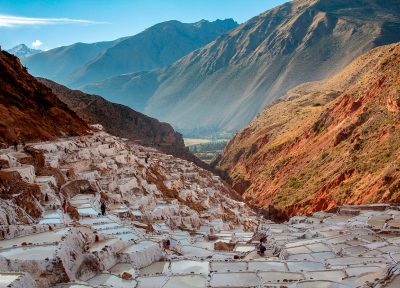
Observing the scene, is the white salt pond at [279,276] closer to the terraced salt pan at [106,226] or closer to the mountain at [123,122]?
the terraced salt pan at [106,226]

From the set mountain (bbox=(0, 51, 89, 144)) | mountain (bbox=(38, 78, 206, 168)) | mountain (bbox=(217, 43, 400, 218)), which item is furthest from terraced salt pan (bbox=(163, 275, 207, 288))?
mountain (bbox=(38, 78, 206, 168))

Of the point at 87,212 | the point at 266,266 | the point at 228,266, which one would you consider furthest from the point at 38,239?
the point at 266,266

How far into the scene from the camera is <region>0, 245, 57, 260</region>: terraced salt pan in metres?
12.8

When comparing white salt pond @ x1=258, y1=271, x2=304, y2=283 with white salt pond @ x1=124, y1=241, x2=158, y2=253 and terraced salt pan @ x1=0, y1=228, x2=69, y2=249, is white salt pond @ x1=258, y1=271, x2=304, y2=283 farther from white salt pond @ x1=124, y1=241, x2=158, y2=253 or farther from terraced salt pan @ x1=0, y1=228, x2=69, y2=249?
terraced salt pan @ x1=0, y1=228, x2=69, y2=249

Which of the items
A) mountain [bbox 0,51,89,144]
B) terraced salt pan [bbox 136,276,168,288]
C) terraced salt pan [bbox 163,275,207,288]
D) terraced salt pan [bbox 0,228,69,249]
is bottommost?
terraced salt pan [bbox 163,275,207,288]

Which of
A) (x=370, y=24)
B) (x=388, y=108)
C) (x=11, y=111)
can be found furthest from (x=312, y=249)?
(x=370, y=24)

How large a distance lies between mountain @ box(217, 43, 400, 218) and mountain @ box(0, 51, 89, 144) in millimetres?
21941

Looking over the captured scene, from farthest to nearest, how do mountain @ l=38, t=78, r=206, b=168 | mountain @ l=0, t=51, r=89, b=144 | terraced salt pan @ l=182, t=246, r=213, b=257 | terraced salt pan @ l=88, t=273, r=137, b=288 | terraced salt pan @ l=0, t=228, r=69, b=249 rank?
1. mountain @ l=38, t=78, r=206, b=168
2. mountain @ l=0, t=51, r=89, b=144
3. terraced salt pan @ l=182, t=246, r=213, b=257
4. terraced salt pan @ l=0, t=228, r=69, b=249
5. terraced salt pan @ l=88, t=273, r=137, b=288

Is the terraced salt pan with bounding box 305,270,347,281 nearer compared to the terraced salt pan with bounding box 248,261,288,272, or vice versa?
the terraced salt pan with bounding box 305,270,347,281

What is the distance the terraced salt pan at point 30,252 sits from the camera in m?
12.8

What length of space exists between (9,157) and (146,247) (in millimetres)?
8594

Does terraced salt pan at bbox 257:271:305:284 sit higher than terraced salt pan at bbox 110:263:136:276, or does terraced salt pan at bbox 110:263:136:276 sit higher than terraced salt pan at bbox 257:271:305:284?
terraced salt pan at bbox 110:263:136:276

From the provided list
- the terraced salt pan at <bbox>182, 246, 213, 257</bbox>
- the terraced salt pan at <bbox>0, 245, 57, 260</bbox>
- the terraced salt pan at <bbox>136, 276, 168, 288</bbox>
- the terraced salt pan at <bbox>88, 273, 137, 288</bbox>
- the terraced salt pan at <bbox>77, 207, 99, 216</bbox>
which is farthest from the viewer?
the terraced salt pan at <bbox>77, 207, 99, 216</bbox>

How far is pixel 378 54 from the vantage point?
273ft
